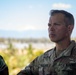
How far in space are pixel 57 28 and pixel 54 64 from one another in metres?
0.20

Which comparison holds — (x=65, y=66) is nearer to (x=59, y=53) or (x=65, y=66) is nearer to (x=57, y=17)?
(x=59, y=53)

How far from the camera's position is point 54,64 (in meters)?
1.54

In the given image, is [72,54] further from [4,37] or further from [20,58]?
[4,37]

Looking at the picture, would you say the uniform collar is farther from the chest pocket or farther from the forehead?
the forehead

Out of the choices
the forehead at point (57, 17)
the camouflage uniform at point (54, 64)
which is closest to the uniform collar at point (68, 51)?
the camouflage uniform at point (54, 64)

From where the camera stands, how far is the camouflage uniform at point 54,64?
1492 mm

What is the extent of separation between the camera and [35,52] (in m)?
4.29

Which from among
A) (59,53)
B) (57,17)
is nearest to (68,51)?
(59,53)

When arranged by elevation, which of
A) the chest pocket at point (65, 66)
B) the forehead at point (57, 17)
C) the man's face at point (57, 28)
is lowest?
the chest pocket at point (65, 66)

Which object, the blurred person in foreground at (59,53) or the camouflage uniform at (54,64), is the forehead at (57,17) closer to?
the blurred person in foreground at (59,53)

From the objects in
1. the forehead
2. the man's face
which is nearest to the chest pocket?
the man's face

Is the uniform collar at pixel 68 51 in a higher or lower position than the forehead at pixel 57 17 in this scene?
lower

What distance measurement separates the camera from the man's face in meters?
1.51

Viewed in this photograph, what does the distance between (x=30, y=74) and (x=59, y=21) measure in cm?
34
